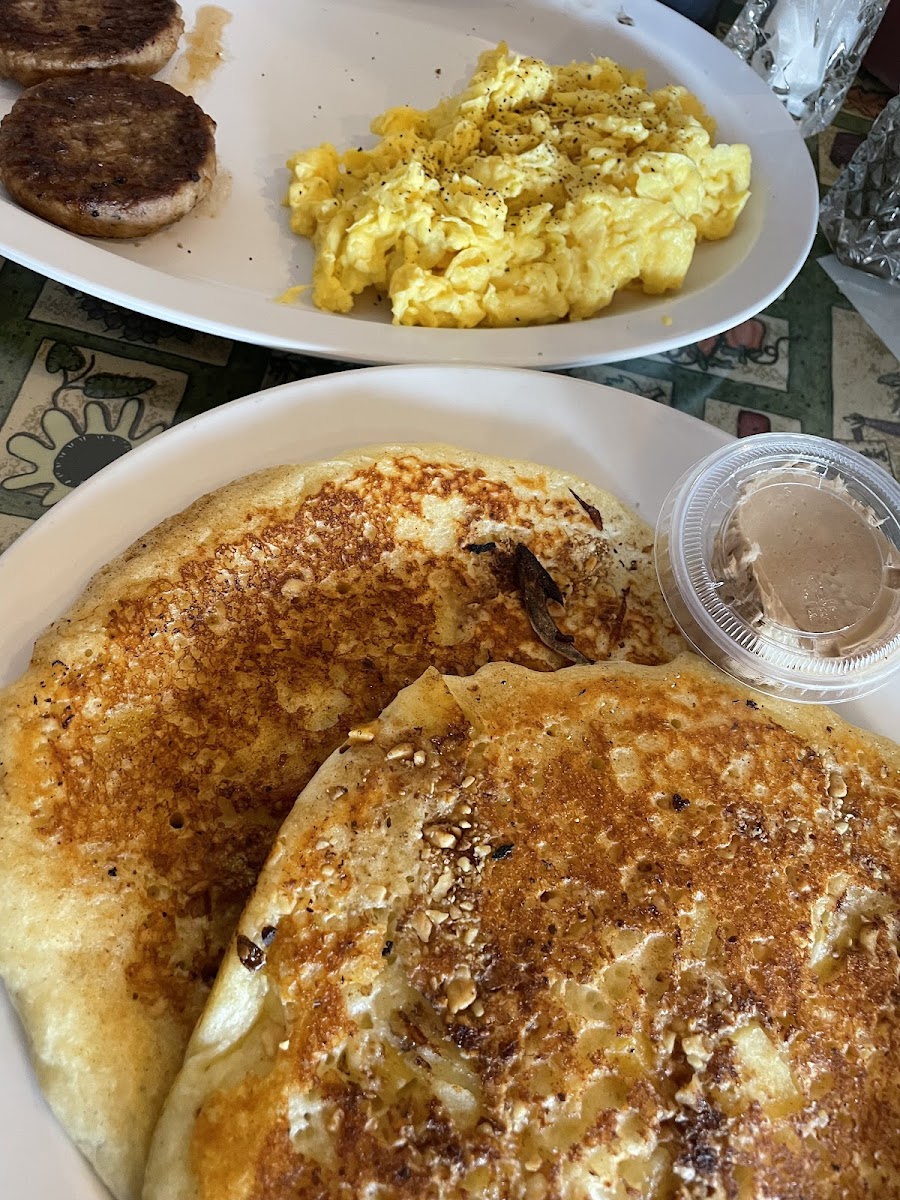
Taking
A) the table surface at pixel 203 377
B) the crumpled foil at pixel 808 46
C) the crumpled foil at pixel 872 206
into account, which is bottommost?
the table surface at pixel 203 377

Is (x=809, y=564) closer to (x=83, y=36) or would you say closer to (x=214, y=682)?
(x=214, y=682)

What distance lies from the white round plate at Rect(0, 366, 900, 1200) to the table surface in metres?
0.41

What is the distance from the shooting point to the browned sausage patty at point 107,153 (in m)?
2.43

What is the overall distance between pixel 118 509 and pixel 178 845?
2.58 feet

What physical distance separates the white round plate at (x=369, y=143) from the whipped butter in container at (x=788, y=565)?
555 millimetres

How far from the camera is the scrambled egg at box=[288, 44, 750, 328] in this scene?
2449 millimetres

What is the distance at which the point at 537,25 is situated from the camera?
3.24 metres

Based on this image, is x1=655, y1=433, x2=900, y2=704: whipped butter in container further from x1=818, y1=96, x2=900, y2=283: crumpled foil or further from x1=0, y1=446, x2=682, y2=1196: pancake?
x1=818, y1=96, x2=900, y2=283: crumpled foil

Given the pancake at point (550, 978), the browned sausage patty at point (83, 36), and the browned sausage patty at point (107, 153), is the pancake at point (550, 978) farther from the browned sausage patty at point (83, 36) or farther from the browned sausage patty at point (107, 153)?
the browned sausage patty at point (83, 36)

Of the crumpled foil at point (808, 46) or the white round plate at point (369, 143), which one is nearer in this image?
the white round plate at point (369, 143)

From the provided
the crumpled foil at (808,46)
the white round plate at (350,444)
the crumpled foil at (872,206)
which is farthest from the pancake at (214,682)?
the crumpled foil at (808,46)

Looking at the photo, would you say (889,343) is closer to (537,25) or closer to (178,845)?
(537,25)

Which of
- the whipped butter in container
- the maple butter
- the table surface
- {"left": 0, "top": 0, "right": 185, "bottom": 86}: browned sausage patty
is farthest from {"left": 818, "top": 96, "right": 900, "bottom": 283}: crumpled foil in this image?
{"left": 0, "top": 0, "right": 185, "bottom": 86}: browned sausage patty

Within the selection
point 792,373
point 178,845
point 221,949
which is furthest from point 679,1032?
point 792,373
